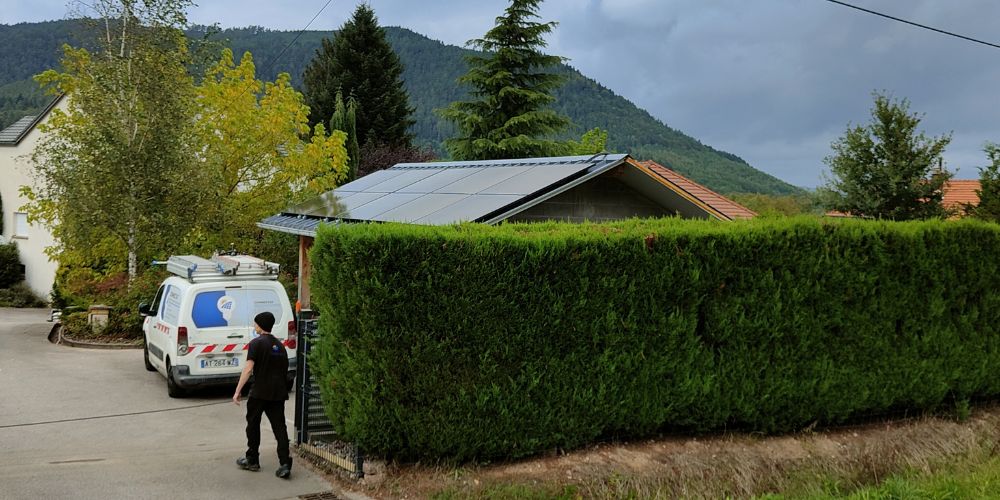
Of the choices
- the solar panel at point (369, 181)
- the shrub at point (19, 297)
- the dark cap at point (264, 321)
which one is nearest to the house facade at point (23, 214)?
the shrub at point (19, 297)

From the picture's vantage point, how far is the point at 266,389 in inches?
319

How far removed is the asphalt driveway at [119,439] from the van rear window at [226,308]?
1230mm

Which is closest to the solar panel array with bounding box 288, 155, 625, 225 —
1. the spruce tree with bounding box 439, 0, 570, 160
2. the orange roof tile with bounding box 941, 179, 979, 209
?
the spruce tree with bounding box 439, 0, 570, 160

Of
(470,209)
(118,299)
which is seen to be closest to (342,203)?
(470,209)

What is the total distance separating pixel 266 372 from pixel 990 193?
21.2 meters

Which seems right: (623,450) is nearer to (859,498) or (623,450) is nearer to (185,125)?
(859,498)

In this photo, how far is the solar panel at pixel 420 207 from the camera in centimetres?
1250

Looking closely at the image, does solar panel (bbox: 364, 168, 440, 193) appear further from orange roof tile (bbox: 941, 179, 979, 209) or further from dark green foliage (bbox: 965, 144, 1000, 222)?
orange roof tile (bbox: 941, 179, 979, 209)

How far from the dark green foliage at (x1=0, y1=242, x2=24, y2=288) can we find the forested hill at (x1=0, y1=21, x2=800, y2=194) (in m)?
20.4

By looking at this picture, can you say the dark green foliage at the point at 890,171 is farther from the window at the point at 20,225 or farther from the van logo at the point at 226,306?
the window at the point at 20,225

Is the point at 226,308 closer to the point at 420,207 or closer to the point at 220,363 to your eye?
the point at 220,363

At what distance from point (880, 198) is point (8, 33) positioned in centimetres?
17992

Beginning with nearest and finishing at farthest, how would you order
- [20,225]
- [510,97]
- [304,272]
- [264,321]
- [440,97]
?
[264,321] < [304,272] < [510,97] < [20,225] < [440,97]

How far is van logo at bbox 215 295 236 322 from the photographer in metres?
12.1
